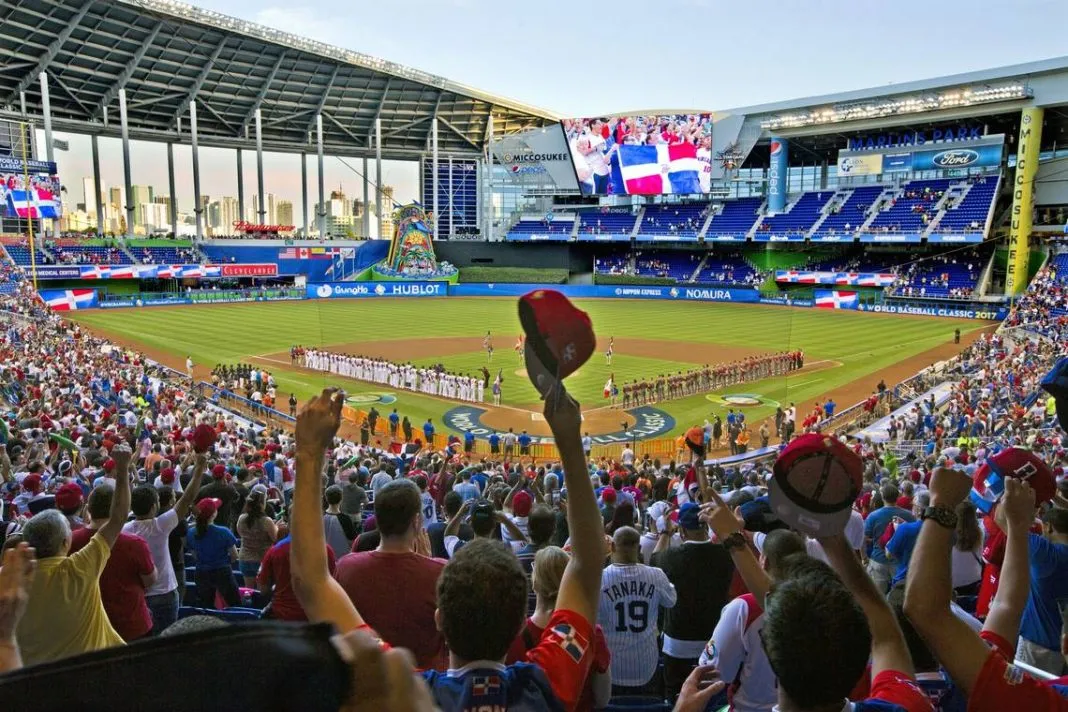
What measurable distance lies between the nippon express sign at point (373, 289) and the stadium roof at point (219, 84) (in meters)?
21.6

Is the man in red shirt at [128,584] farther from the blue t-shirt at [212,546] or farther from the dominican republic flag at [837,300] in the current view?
the dominican republic flag at [837,300]

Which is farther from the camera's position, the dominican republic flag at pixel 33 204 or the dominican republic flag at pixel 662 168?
the dominican republic flag at pixel 662 168

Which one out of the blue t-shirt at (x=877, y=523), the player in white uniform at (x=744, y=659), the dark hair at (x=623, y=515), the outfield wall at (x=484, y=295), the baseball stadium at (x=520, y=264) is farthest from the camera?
the outfield wall at (x=484, y=295)

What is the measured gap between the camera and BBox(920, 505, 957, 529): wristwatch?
279 cm

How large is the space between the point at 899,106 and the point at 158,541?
65.8m

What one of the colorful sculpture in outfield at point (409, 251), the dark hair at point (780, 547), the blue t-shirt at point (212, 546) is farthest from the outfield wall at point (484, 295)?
the dark hair at point (780, 547)

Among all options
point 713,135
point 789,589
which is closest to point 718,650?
point 789,589

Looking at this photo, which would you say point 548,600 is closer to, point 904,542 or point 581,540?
point 581,540

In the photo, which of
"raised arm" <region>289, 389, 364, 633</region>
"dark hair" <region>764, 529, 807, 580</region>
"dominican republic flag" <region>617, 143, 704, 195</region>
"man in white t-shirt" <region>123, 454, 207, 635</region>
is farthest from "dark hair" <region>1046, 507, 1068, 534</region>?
"dominican republic flag" <region>617, 143, 704, 195</region>

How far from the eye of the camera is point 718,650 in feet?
12.2

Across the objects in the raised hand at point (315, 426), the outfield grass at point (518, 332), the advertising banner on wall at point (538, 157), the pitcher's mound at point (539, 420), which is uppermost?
the advertising banner on wall at point (538, 157)

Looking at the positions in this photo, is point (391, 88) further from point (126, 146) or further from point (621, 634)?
point (621, 634)

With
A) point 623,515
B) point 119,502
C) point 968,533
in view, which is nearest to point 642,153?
point 623,515

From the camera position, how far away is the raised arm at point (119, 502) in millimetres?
4062
